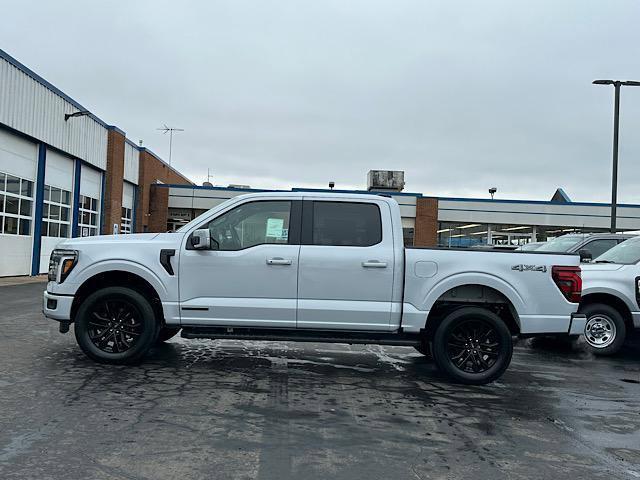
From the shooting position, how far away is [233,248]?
21.9 feet

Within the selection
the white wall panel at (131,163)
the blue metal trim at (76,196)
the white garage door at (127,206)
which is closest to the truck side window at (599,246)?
the blue metal trim at (76,196)

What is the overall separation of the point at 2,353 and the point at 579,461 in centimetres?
668

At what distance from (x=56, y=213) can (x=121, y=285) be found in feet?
61.4

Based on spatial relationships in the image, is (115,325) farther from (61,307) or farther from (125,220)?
(125,220)

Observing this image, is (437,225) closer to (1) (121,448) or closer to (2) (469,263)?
(2) (469,263)

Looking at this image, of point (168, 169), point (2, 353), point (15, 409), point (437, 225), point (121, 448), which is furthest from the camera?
point (168, 169)

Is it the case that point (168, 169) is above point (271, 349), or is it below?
above

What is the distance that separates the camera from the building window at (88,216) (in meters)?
26.3

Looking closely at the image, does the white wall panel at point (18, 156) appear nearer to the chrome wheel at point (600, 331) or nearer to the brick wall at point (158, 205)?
the brick wall at point (158, 205)

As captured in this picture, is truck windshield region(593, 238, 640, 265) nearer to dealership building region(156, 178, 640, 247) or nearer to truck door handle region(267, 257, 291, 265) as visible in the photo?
truck door handle region(267, 257, 291, 265)

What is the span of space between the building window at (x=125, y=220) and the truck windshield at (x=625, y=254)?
26.9 meters

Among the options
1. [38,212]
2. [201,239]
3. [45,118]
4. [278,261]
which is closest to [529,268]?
[278,261]

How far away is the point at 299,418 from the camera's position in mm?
5148

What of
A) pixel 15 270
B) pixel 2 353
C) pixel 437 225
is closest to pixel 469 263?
pixel 2 353
